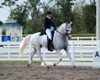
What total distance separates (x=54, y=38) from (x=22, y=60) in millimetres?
5757

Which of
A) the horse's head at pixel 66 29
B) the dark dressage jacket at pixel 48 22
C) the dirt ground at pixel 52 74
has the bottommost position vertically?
the dirt ground at pixel 52 74

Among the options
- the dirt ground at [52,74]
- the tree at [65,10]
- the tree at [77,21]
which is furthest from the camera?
the tree at [77,21]

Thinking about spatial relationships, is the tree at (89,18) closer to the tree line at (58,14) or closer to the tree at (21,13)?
the tree line at (58,14)

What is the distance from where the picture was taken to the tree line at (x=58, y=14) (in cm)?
5709

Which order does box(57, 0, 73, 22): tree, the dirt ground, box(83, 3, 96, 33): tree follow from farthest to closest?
box(57, 0, 73, 22): tree
box(83, 3, 96, 33): tree
the dirt ground

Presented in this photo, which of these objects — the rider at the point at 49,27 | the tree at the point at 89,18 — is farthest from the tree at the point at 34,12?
the rider at the point at 49,27

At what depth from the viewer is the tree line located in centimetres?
5709

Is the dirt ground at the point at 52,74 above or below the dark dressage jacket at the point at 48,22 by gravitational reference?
below

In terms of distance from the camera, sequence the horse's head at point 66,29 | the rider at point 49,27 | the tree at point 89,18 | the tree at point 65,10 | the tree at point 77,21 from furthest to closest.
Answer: the tree at point 77,21, the tree at point 65,10, the tree at point 89,18, the rider at point 49,27, the horse's head at point 66,29

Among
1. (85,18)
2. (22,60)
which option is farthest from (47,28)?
(85,18)


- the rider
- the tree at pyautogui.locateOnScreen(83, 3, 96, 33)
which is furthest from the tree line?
the rider

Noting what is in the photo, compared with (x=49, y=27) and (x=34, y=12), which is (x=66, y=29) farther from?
(x=34, y=12)

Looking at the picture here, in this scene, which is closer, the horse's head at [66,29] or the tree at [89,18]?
the horse's head at [66,29]

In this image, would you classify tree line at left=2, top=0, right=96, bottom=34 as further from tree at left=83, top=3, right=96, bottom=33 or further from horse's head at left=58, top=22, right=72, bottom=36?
horse's head at left=58, top=22, right=72, bottom=36
